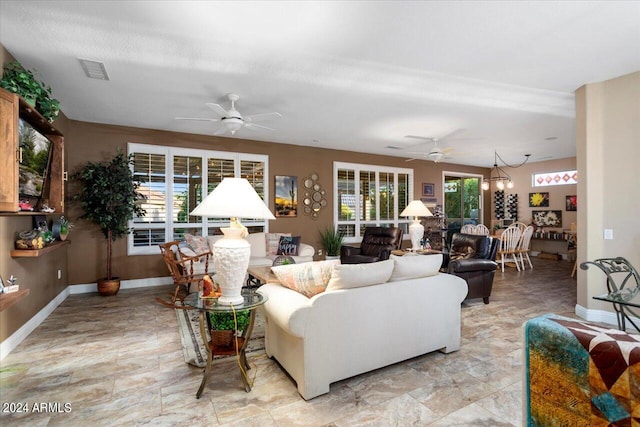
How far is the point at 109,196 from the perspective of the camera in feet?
15.6

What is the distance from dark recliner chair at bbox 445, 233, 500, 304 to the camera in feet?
14.0

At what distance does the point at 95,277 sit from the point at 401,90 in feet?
18.1

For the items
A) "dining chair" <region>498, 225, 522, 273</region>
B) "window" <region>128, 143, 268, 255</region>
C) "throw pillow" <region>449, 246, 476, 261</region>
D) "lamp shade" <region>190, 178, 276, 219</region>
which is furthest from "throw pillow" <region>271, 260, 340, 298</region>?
"dining chair" <region>498, 225, 522, 273</region>

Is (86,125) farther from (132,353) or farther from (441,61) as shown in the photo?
(441,61)

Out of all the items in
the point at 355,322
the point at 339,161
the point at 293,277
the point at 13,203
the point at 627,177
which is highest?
the point at 339,161

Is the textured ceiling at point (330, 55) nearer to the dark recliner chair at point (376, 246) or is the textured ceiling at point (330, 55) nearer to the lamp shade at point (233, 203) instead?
the lamp shade at point (233, 203)

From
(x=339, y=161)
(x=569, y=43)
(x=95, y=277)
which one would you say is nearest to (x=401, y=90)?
(x=569, y=43)

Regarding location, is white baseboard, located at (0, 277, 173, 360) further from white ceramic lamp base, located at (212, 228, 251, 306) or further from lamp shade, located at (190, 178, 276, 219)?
lamp shade, located at (190, 178, 276, 219)

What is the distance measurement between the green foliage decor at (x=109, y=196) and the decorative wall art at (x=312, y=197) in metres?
3.28

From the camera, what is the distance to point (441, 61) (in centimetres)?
316

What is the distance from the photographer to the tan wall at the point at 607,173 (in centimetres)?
356

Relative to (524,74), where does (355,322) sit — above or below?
below

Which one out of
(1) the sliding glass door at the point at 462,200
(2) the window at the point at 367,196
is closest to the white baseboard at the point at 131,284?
(2) the window at the point at 367,196

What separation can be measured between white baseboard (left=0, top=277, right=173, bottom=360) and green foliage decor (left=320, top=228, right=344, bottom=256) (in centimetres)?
326
